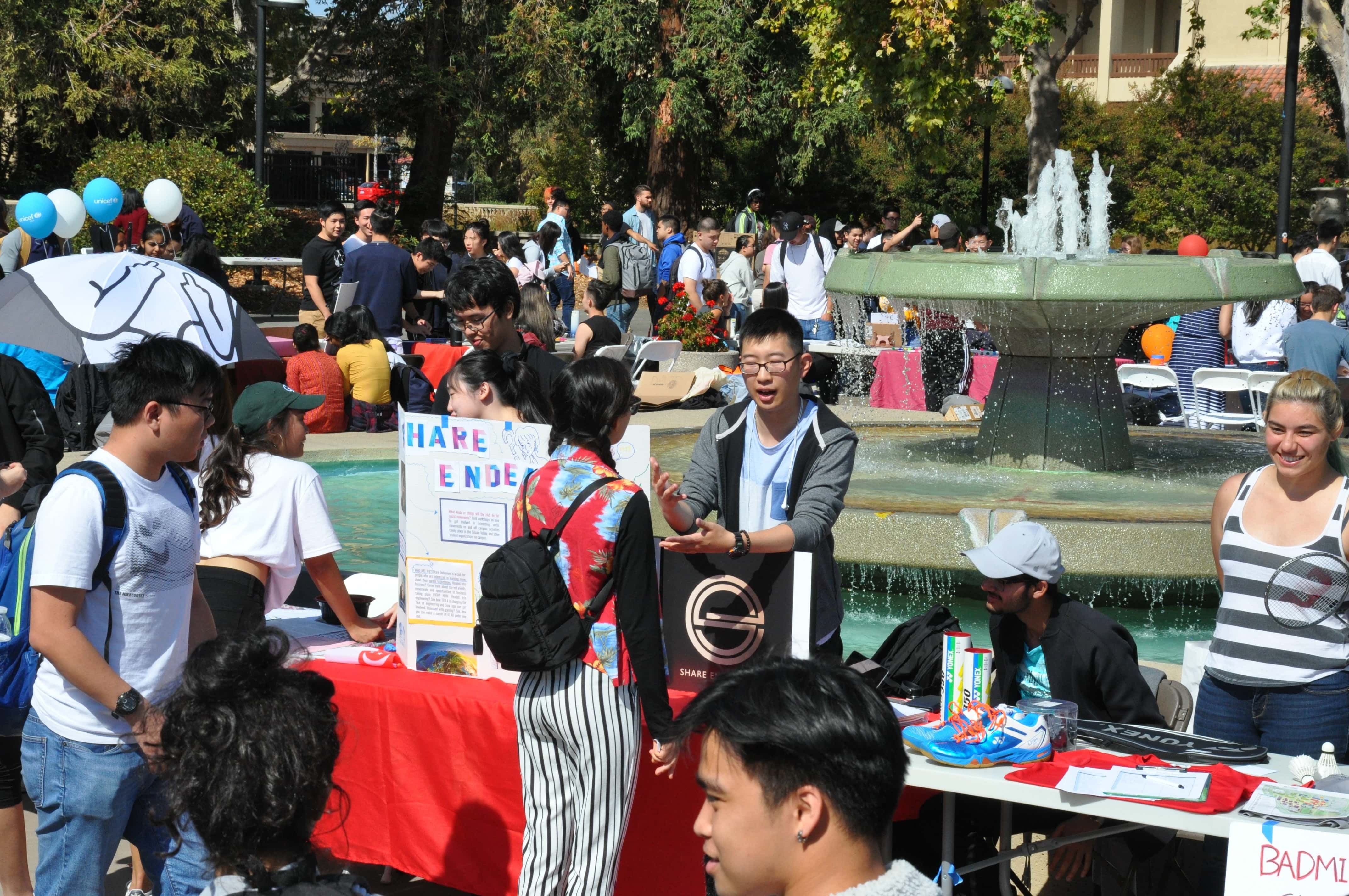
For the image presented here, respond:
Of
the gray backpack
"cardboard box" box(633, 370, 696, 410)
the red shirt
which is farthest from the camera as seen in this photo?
the gray backpack

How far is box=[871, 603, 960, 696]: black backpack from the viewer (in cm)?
433

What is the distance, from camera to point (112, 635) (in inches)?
133

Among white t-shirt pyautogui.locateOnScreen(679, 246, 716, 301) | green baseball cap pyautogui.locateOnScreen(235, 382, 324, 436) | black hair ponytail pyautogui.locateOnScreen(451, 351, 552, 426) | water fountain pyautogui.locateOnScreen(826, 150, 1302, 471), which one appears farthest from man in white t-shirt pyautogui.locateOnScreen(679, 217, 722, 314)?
green baseball cap pyautogui.locateOnScreen(235, 382, 324, 436)

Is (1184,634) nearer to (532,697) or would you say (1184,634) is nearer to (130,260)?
(532,697)

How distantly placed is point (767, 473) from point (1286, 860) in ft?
5.90

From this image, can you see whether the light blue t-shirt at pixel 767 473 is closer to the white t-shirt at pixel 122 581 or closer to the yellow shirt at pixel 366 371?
the white t-shirt at pixel 122 581

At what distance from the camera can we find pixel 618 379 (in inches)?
144

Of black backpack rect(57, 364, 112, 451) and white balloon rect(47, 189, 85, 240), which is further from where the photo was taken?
white balloon rect(47, 189, 85, 240)

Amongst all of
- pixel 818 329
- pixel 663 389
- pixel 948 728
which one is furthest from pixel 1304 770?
pixel 818 329

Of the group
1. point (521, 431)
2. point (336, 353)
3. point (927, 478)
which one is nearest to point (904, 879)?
point (521, 431)

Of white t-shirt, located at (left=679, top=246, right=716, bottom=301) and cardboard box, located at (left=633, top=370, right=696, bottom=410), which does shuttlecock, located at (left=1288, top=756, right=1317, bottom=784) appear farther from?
white t-shirt, located at (left=679, top=246, right=716, bottom=301)

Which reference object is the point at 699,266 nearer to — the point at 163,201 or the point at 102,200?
the point at 163,201

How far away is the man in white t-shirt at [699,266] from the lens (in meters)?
15.1

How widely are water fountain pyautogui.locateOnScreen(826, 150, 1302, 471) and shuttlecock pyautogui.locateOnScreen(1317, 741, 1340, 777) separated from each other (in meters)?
5.16
